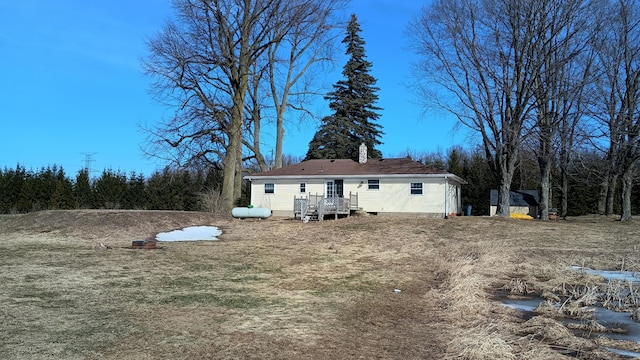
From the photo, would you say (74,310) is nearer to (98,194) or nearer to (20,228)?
(20,228)

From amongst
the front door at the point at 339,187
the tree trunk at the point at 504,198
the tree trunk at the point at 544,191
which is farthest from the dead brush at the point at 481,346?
the tree trunk at the point at 544,191

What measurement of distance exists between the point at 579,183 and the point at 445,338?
117 feet

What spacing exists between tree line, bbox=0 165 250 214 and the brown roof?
4516mm

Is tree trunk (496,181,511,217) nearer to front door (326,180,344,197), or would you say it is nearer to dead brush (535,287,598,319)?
front door (326,180,344,197)

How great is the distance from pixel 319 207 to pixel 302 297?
16579 mm

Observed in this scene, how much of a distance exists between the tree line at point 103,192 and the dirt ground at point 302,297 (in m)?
13.4

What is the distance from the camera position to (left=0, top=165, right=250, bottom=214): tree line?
2903cm

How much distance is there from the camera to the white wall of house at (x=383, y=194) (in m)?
26.3

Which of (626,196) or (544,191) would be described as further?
(544,191)

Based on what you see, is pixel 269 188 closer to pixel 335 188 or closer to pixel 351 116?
pixel 335 188

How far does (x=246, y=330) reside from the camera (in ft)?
19.0

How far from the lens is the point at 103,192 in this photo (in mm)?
31109

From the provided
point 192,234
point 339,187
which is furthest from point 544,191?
point 192,234

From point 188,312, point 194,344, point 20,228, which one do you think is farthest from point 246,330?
point 20,228
